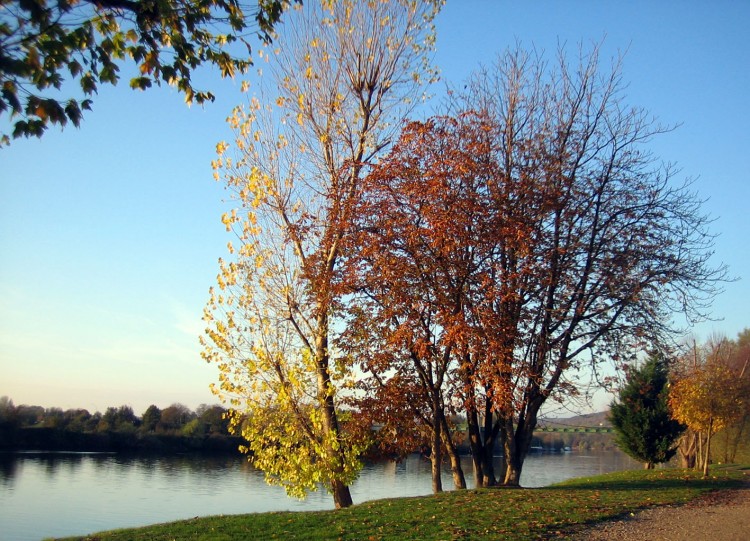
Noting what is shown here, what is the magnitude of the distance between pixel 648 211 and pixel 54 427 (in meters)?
40.9

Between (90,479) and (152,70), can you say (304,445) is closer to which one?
(152,70)

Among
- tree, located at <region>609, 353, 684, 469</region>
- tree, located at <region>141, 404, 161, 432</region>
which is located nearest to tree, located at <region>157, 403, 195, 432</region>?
tree, located at <region>141, 404, 161, 432</region>

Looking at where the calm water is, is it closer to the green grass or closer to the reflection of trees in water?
the reflection of trees in water

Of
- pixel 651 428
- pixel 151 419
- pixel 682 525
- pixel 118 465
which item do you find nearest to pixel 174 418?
pixel 151 419

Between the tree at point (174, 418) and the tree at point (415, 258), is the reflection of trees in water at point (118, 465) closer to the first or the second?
the tree at point (174, 418)

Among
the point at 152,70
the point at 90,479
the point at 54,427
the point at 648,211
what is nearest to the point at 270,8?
the point at 152,70

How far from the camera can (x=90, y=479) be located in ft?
102

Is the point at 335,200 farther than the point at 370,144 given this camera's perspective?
No

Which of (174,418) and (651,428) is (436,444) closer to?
(651,428)

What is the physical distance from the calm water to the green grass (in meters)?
8.59

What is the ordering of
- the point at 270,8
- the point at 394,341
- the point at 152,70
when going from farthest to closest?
the point at 394,341, the point at 270,8, the point at 152,70

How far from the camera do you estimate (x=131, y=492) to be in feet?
88.4

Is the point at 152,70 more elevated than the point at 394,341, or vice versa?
the point at 152,70

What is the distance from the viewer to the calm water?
20375mm
